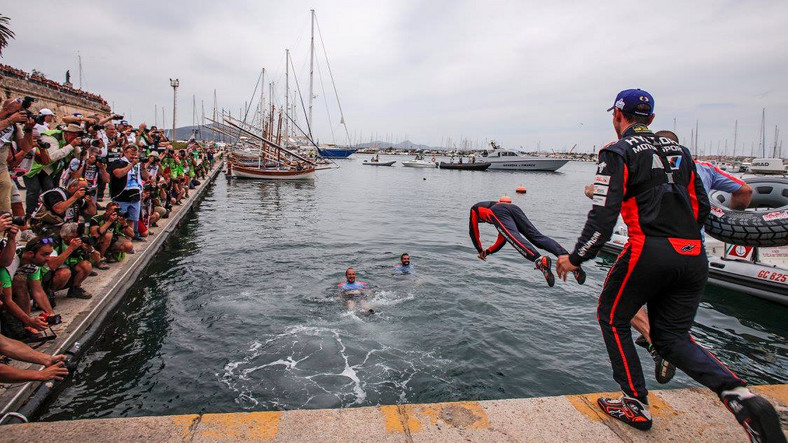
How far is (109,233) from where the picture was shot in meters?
8.75

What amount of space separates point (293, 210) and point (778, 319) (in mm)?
21469

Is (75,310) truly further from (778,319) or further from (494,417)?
(778,319)

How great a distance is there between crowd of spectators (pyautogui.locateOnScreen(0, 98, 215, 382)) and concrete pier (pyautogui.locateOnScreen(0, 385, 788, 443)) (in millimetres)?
1235

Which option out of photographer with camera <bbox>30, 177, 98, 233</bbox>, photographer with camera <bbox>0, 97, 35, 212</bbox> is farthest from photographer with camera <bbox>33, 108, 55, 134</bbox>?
photographer with camera <bbox>30, 177, 98, 233</bbox>

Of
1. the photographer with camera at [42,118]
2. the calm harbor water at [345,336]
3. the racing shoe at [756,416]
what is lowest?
the calm harbor water at [345,336]

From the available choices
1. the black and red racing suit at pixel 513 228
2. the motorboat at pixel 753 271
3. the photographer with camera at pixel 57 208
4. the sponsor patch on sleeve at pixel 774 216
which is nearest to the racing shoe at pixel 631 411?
the black and red racing suit at pixel 513 228

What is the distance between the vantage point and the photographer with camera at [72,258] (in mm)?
6414

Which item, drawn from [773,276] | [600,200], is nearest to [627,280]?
[600,200]

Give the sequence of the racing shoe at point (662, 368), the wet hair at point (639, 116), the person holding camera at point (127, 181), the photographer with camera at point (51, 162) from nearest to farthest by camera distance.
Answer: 1. the wet hair at point (639, 116)
2. the racing shoe at point (662, 368)
3. the photographer with camera at point (51, 162)
4. the person holding camera at point (127, 181)

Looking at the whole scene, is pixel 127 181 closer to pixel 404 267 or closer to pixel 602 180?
pixel 404 267

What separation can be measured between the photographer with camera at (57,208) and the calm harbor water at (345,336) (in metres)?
1.94

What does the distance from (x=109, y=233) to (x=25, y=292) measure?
139 inches

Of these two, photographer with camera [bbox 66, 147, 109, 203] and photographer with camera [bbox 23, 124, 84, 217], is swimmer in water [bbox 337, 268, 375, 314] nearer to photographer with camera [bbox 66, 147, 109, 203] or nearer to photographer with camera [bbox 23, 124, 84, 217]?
photographer with camera [bbox 66, 147, 109, 203]

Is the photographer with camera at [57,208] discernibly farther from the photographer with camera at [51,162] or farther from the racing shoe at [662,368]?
the racing shoe at [662,368]
